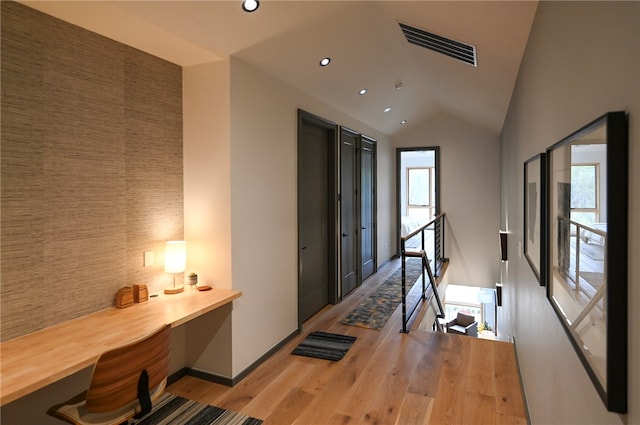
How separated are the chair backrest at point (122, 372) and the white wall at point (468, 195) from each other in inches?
250

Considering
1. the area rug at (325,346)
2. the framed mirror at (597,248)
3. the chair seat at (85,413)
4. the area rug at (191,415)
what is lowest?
the area rug at (191,415)

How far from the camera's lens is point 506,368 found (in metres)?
3.28

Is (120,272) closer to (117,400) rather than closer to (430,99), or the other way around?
(117,400)

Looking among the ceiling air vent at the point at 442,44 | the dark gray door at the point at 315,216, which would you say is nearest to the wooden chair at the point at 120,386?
the dark gray door at the point at 315,216

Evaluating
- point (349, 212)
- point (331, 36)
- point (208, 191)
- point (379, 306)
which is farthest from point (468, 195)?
point (208, 191)

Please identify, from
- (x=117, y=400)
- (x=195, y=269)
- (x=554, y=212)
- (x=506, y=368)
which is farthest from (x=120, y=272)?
(x=506, y=368)

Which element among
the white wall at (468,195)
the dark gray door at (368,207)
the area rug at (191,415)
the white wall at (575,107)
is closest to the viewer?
the white wall at (575,107)

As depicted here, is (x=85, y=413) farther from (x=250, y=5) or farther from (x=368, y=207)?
(x=368, y=207)

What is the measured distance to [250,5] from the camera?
8.04 feet

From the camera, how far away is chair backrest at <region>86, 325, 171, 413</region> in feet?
5.80

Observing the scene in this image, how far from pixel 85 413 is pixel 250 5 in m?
2.46

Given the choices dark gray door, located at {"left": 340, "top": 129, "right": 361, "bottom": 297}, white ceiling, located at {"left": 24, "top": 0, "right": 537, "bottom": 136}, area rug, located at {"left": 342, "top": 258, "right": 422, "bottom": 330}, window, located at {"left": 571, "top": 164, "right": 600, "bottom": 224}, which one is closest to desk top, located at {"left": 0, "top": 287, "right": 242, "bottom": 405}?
white ceiling, located at {"left": 24, "top": 0, "right": 537, "bottom": 136}

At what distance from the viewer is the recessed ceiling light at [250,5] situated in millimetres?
2412

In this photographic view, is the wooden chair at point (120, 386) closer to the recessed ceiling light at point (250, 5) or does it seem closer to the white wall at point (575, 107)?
the white wall at point (575, 107)
